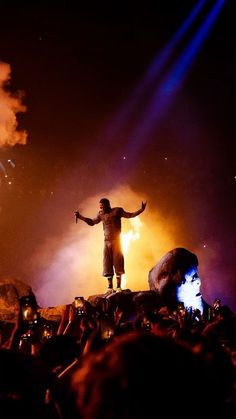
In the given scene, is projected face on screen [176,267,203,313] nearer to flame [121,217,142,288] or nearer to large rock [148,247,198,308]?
large rock [148,247,198,308]

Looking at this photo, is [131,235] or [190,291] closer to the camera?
[190,291]

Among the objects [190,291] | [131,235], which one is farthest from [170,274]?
[131,235]

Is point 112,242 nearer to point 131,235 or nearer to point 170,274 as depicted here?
point 170,274

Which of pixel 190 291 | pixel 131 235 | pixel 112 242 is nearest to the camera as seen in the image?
pixel 112 242

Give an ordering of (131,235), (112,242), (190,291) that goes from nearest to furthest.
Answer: (112,242)
(190,291)
(131,235)

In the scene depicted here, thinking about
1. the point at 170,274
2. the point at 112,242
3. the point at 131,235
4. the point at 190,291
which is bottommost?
the point at 190,291

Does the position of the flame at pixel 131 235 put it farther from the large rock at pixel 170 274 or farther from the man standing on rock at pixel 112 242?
the man standing on rock at pixel 112 242

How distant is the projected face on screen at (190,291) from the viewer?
13.2 meters

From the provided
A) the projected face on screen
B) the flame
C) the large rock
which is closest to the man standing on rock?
the large rock

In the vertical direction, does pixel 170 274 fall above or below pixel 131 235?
below

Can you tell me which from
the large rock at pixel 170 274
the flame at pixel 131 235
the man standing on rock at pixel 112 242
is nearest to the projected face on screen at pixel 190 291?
the large rock at pixel 170 274

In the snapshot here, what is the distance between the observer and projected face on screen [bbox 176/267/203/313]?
13.2 metres

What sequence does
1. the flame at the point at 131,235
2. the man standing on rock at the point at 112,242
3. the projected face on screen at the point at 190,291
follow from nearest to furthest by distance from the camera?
the man standing on rock at the point at 112,242 < the projected face on screen at the point at 190,291 < the flame at the point at 131,235

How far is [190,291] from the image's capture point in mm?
13492
